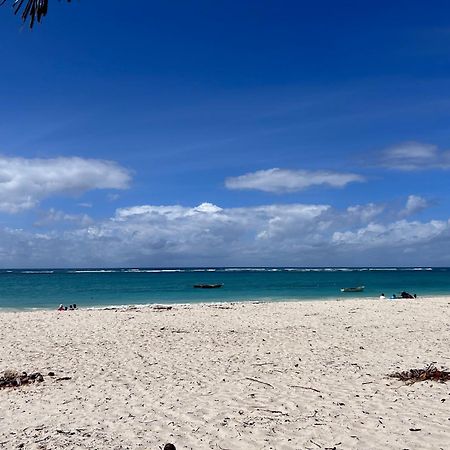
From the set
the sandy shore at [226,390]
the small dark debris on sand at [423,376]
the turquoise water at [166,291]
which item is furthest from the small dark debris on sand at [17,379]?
the turquoise water at [166,291]

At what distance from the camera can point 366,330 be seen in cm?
1884

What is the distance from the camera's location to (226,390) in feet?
32.8

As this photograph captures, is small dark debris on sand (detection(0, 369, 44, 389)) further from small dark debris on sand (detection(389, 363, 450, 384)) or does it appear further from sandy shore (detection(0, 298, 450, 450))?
small dark debris on sand (detection(389, 363, 450, 384))

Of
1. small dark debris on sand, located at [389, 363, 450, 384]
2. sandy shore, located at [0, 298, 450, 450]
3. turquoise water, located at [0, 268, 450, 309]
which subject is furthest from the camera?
turquoise water, located at [0, 268, 450, 309]

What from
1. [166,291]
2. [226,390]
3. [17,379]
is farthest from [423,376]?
[166,291]

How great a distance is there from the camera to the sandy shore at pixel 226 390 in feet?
23.7

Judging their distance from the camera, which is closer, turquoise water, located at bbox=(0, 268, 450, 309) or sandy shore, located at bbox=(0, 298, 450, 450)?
sandy shore, located at bbox=(0, 298, 450, 450)

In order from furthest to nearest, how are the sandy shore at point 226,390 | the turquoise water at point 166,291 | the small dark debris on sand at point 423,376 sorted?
the turquoise water at point 166,291 < the small dark debris on sand at point 423,376 < the sandy shore at point 226,390

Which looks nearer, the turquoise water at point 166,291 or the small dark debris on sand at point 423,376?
the small dark debris on sand at point 423,376

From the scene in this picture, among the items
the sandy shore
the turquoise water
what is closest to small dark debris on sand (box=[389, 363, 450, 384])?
the sandy shore

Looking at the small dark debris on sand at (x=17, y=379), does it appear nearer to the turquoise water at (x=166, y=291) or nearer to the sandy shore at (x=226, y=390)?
the sandy shore at (x=226, y=390)

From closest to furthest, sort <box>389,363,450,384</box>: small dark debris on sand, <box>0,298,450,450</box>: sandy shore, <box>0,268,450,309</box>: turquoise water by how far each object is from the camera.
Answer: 1. <box>0,298,450,450</box>: sandy shore
2. <box>389,363,450,384</box>: small dark debris on sand
3. <box>0,268,450,309</box>: turquoise water

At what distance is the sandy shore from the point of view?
7.23 metres

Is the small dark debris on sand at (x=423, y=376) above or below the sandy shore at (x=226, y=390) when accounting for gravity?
above
